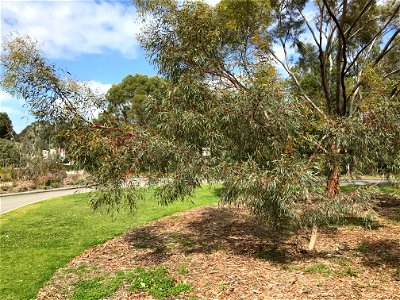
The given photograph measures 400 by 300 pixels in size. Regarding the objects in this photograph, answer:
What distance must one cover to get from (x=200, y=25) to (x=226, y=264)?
4526mm

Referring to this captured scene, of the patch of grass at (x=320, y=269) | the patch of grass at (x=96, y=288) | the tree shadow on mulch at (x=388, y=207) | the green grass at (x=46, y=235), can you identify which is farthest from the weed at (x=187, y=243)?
the tree shadow on mulch at (x=388, y=207)

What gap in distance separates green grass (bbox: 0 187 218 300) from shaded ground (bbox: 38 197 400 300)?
0.39 meters

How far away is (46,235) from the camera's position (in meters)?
10.2

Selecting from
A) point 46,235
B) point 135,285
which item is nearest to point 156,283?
point 135,285

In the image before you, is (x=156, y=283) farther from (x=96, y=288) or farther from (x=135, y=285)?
(x=96, y=288)

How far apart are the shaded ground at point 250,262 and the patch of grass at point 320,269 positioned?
17 mm

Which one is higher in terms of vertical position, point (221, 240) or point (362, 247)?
point (221, 240)

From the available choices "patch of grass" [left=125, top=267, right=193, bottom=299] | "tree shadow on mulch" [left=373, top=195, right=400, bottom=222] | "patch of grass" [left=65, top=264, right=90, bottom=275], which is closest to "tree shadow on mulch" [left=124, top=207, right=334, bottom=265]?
"patch of grass" [left=125, top=267, right=193, bottom=299]

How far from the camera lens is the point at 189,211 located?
1331 centimetres

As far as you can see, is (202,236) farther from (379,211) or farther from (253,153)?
(379,211)

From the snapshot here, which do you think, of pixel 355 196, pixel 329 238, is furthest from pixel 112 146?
pixel 329 238

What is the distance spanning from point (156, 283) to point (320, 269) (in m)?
2.90

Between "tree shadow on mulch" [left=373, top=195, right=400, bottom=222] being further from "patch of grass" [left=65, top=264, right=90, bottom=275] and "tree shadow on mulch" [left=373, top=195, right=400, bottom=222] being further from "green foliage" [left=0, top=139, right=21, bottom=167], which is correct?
"green foliage" [left=0, top=139, right=21, bottom=167]

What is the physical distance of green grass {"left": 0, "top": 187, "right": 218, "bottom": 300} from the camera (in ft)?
21.9
